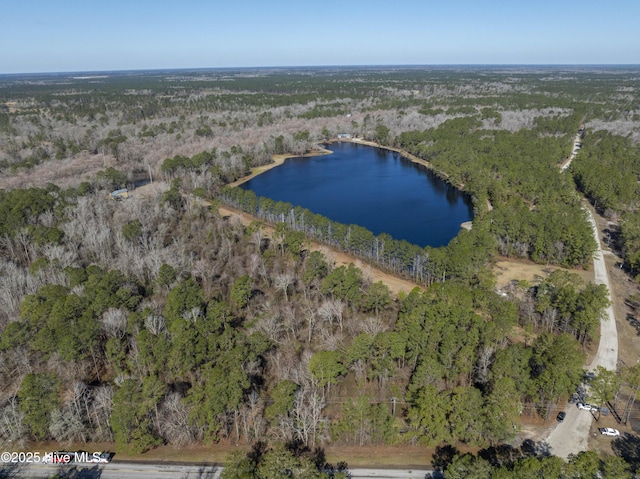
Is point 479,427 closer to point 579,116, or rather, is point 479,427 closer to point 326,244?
point 326,244

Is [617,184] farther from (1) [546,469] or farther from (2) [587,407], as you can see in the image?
(1) [546,469]

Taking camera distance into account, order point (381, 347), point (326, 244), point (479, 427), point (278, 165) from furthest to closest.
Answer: point (278, 165) < point (326, 244) < point (381, 347) < point (479, 427)

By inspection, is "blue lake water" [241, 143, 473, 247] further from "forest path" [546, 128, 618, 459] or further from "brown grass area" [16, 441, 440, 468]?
"brown grass area" [16, 441, 440, 468]

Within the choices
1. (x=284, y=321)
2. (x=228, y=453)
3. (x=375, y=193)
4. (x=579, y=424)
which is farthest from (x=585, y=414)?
(x=375, y=193)

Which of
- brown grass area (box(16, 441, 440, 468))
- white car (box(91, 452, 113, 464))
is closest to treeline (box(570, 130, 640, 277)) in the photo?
brown grass area (box(16, 441, 440, 468))

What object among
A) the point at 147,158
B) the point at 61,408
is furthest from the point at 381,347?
the point at 147,158

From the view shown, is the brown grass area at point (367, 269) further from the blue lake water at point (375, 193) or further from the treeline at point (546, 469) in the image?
the treeline at point (546, 469)
